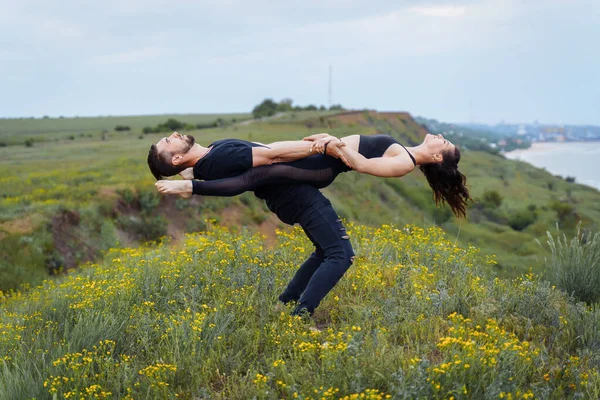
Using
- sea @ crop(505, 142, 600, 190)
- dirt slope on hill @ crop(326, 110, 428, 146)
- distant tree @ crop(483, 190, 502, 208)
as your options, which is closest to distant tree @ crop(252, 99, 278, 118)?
dirt slope on hill @ crop(326, 110, 428, 146)

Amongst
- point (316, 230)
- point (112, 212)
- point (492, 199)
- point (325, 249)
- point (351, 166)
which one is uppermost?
→ point (351, 166)

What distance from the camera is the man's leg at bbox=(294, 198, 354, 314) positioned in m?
5.07

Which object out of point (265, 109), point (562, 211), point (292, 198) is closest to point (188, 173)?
point (292, 198)

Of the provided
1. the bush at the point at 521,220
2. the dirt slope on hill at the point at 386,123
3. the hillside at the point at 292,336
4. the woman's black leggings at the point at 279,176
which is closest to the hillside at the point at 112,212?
the hillside at the point at 292,336

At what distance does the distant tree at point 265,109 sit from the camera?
289 feet

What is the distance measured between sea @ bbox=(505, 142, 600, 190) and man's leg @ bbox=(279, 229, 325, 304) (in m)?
107

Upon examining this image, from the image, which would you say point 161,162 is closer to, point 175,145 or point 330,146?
point 175,145

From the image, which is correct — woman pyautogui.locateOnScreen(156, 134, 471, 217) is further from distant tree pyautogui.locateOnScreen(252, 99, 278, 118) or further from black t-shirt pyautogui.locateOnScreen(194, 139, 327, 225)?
distant tree pyautogui.locateOnScreen(252, 99, 278, 118)

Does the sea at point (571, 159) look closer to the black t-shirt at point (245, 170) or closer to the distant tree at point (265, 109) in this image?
the distant tree at point (265, 109)

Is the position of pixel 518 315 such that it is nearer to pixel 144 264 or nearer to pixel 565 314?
pixel 565 314

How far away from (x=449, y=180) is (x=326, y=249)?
1393 mm

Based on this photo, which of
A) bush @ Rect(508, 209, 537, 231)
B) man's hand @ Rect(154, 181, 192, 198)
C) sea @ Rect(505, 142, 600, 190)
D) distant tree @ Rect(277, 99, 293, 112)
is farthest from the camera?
sea @ Rect(505, 142, 600, 190)

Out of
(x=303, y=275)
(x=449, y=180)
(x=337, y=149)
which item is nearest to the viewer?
(x=337, y=149)

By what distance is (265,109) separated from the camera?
92.6 metres
